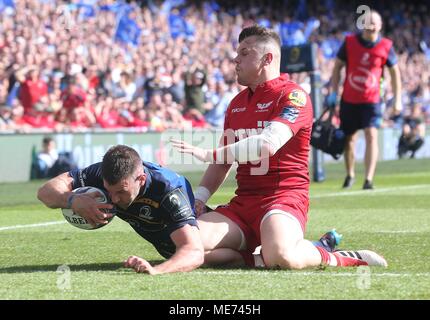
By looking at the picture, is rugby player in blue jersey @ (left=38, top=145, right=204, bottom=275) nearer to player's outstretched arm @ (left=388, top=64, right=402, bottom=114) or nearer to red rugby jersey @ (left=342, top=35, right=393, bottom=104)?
player's outstretched arm @ (left=388, top=64, right=402, bottom=114)

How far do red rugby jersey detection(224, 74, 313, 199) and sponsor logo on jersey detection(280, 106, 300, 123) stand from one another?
18mm

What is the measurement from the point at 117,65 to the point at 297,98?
13.5 metres

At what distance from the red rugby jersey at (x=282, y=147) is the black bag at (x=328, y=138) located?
701 centimetres

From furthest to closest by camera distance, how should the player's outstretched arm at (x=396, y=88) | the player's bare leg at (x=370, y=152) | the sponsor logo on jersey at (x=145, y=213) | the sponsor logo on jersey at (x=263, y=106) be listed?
the player's outstretched arm at (x=396, y=88), the player's bare leg at (x=370, y=152), the sponsor logo on jersey at (x=263, y=106), the sponsor logo on jersey at (x=145, y=213)

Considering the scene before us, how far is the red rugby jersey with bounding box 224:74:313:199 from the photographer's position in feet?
22.7

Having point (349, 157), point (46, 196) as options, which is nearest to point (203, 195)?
point (46, 196)

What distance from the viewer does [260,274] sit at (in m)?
6.20

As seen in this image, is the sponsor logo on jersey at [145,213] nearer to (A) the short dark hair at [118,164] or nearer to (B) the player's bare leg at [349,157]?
(A) the short dark hair at [118,164]

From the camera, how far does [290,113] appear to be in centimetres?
678

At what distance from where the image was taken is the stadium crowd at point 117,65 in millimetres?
17656

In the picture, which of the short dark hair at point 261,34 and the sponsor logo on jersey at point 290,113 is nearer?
the sponsor logo on jersey at point 290,113

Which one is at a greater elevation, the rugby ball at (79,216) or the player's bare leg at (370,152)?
the rugby ball at (79,216)

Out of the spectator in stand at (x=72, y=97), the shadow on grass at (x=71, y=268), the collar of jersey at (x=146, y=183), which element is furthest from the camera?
the spectator in stand at (x=72, y=97)

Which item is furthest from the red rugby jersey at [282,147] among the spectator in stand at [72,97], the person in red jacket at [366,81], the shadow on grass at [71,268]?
the spectator in stand at [72,97]
